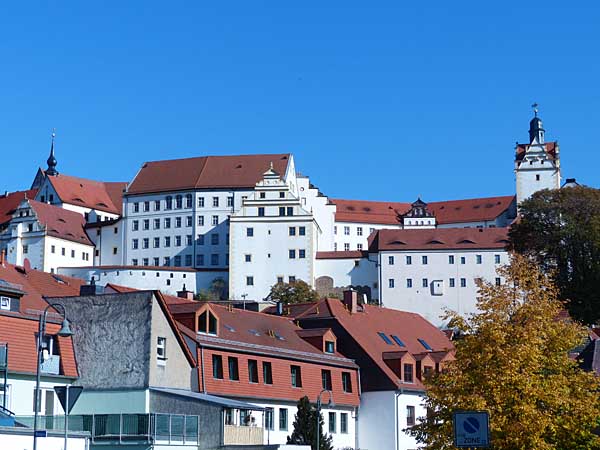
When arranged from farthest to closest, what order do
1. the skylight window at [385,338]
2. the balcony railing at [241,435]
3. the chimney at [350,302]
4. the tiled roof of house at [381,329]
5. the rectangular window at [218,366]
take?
the chimney at [350,302] < the skylight window at [385,338] < the tiled roof of house at [381,329] < the rectangular window at [218,366] < the balcony railing at [241,435]

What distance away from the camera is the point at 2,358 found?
3597cm

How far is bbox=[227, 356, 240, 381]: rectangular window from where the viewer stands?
47.3 metres

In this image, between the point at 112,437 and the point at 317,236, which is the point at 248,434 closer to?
the point at 112,437

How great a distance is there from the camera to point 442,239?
150m

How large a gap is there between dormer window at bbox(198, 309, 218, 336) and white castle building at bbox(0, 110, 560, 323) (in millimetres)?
97377

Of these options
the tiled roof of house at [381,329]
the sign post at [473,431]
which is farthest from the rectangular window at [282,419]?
the sign post at [473,431]

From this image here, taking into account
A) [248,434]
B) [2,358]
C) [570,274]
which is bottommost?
[248,434]

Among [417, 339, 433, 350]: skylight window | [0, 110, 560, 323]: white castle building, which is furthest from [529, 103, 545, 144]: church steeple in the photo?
[417, 339, 433, 350]: skylight window

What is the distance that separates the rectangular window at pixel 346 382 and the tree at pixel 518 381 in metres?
21.1

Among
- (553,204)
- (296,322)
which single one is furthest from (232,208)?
(296,322)

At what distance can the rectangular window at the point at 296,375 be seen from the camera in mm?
51656

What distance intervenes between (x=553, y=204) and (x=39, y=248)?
7294cm

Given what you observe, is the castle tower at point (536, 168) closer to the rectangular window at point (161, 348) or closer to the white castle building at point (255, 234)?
the white castle building at point (255, 234)

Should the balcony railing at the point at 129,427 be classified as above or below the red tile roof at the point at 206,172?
below
